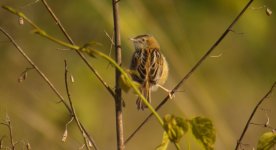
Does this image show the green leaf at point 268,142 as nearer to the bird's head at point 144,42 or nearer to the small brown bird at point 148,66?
the small brown bird at point 148,66

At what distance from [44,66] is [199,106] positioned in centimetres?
187

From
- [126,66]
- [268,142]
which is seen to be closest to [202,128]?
[268,142]

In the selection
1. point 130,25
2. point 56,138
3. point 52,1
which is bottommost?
point 56,138

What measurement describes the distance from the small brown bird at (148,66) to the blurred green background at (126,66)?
0.08 metres

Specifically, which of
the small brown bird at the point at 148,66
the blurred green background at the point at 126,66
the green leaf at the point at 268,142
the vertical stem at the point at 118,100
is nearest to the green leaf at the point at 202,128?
the green leaf at the point at 268,142

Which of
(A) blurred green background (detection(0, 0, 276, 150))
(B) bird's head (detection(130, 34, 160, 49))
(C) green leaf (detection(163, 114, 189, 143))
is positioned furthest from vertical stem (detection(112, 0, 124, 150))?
(B) bird's head (detection(130, 34, 160, 49))

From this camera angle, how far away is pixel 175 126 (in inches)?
70.9

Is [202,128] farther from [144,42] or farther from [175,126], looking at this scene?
[144,42]

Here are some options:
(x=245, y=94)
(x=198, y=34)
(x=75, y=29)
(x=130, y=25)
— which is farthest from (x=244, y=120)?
(x=130, y=25)

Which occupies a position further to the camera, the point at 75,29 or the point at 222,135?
the point at 75,29

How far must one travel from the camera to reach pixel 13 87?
5562 mm

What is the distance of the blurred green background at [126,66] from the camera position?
426 cm

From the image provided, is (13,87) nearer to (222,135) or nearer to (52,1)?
(52,1)

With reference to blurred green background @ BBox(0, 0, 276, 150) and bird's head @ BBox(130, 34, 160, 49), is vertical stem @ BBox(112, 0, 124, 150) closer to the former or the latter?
blurred green background @ BBox(0, 0, 276, 150)
